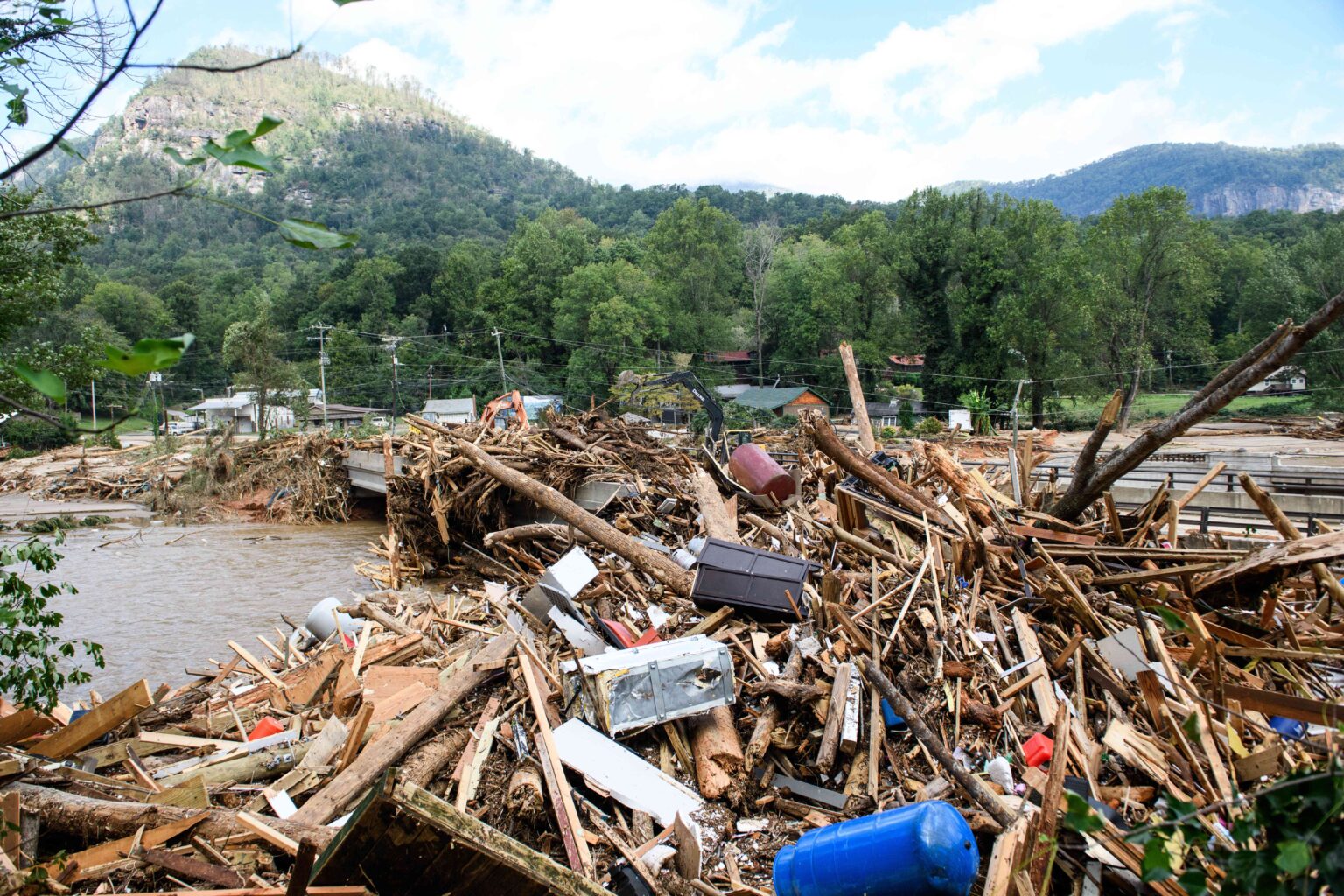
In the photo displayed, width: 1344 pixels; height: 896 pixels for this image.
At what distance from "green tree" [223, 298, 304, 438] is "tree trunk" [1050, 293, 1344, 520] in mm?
36782

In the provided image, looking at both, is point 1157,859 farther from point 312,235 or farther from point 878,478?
point 878,478

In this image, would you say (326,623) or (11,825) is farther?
(326,623)

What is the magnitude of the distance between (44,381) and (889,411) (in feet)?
163

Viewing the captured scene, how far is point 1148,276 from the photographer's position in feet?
167

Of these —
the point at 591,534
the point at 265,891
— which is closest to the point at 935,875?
the point at 265,891

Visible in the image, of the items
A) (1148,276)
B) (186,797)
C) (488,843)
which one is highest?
(1148,276)

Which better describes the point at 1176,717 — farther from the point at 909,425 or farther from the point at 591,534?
A: the point at 909,425

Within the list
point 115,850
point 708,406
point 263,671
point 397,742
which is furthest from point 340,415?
point 115,850

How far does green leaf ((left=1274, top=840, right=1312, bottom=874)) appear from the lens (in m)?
1.39

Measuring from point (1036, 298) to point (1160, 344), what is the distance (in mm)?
15508

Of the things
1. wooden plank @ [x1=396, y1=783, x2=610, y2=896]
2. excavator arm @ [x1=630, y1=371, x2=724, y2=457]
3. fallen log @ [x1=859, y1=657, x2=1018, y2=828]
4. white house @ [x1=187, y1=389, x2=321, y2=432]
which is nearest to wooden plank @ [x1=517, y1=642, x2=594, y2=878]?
wooden plank @ [x1=396, y1=783, x2=610, y2=896]

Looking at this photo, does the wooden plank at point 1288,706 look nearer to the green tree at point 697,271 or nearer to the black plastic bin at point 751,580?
the black plastic bin at point 751,580

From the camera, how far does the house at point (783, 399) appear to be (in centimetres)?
5084

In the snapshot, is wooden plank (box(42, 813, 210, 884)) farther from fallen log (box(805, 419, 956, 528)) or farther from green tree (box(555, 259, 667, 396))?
green tree (box(555, 259, 667, 396))
